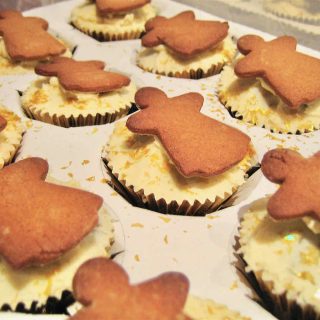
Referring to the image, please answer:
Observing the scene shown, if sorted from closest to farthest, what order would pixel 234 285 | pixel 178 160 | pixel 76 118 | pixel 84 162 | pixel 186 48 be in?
pixel 234 285 → pixel 178 160 → pixel 84 162 → pixel 76 118 → pixel 186 48

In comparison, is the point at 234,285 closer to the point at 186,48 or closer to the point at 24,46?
the point at 186,48

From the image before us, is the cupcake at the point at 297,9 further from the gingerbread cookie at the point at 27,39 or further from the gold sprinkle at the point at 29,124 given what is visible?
the gold sprinkle at the point at 29,124

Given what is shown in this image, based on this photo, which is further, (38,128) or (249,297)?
(38,128)

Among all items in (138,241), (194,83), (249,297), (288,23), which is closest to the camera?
(249,297)

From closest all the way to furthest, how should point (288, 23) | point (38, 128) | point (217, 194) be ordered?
point (217, 194)
point (38, 128)
point (288, 23)

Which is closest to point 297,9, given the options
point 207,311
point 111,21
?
point 111,21

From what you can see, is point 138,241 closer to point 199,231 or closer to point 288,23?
point 199,231

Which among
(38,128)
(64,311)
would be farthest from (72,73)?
(64,311)
